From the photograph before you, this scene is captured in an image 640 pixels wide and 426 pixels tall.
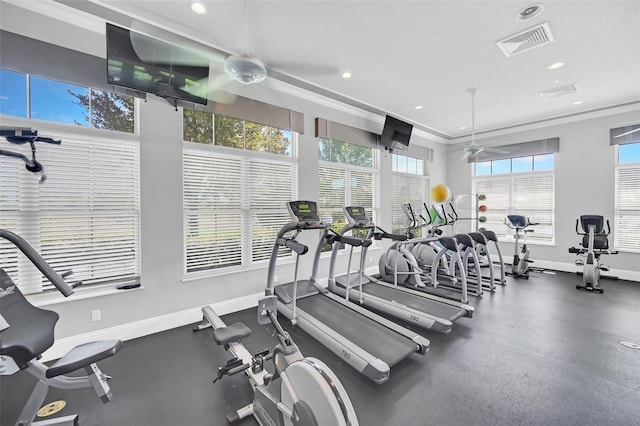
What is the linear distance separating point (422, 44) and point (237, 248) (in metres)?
3.63

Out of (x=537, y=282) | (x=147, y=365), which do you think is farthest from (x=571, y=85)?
(x=147, y=365)

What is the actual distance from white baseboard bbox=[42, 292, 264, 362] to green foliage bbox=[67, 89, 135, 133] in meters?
2.21

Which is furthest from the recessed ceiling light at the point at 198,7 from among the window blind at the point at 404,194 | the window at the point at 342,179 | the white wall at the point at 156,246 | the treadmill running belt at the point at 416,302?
the window blind at the point at 404,194

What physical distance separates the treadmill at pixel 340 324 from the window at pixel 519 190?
5.58 m

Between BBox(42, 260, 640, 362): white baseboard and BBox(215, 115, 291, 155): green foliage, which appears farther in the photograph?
BBox(215, 115, 291, 155): green foliage

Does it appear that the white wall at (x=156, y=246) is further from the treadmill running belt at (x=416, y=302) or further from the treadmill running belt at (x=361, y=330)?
the treadmill running belt at (x=416, y=302)

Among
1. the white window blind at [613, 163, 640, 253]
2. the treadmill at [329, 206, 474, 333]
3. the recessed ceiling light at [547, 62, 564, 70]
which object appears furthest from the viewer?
the white window blind at [613, 163, 640, 253]

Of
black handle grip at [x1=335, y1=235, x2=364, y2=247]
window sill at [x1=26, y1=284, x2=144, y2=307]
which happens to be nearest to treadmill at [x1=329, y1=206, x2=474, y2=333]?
black handle grip at [x1=335, y1=235, x2=364, y2=247]

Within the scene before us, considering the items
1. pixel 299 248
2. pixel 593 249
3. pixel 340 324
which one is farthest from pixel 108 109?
pixel 593 249

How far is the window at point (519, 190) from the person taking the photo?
6.12 meters

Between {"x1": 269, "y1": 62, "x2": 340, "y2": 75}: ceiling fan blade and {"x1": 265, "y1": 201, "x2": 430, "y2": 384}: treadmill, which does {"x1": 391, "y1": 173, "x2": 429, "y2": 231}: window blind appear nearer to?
{"x1": 265, "y1": 201, "x2": 430, "y2": 384}: treadmill

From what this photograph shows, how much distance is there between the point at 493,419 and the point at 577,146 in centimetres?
652

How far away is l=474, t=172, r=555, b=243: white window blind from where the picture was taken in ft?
20.1

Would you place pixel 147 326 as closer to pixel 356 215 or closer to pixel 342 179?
pixel 356 215
